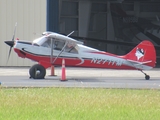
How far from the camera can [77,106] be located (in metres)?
11.3

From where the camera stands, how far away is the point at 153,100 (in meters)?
12.5

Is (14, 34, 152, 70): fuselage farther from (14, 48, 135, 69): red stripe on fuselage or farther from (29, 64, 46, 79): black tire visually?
(29, 64, 46, 79): black tire

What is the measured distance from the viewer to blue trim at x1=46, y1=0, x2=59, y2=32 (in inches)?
1222

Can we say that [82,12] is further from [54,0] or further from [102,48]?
[54,0]

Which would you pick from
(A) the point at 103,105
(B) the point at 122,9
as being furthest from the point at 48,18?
(A) the point at 103,105

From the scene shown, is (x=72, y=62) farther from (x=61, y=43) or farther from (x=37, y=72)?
(x=37, y=72)

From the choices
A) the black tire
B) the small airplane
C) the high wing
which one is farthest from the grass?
the small airplane

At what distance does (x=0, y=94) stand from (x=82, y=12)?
27637 mm

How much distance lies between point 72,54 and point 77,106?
11096mm

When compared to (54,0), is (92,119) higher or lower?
lower

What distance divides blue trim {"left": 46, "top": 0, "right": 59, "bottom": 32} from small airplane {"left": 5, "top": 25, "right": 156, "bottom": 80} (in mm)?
Result: 8748

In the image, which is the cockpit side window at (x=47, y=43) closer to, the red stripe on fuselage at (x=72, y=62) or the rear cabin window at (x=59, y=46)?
the rear cabin window at (x=59, y=46)

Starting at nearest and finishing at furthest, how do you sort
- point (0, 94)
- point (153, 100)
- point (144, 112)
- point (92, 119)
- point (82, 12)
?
Result: point (92, 119), point (144, 112), point (153, 100), point (0, 94), point (82, 12)

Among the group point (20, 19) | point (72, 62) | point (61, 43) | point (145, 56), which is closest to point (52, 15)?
point (20, 19)
